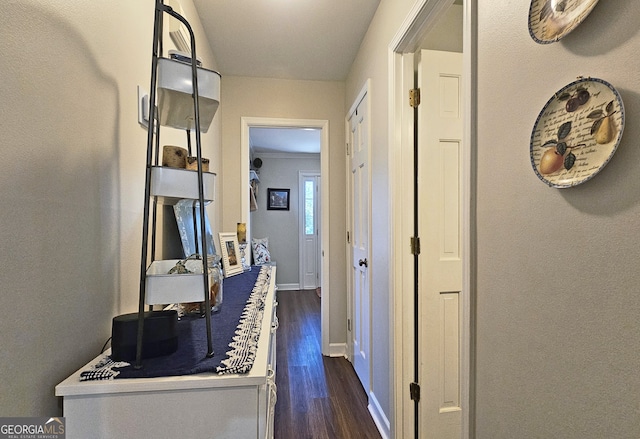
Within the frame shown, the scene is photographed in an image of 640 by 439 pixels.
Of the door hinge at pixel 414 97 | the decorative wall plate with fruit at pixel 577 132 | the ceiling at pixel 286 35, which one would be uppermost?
the ceiling at pixel 286 35

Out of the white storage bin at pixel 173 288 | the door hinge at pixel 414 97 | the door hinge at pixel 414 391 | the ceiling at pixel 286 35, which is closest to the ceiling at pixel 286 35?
the ceiling at pixel 286 35

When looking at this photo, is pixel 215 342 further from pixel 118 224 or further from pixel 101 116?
pixel 101 116

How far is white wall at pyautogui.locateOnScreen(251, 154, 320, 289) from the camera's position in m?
5.61

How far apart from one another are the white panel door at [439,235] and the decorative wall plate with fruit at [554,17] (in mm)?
952

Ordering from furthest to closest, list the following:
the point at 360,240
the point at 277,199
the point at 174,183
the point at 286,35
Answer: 1. the point at 277,199
2. the point at 360,240
3. the point at 286,35
4. the point at 174,183

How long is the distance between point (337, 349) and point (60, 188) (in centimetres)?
274

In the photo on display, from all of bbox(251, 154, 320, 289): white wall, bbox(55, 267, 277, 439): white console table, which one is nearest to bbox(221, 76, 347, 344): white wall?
bbox(55, 267, 277, 439): white console table

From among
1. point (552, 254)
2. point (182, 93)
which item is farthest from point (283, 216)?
point (552, 254)

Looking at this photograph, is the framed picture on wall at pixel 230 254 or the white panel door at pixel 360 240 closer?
the framed picture on wall at pixel 230 254

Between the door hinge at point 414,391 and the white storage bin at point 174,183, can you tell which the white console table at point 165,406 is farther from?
the door hinge at point 414,391

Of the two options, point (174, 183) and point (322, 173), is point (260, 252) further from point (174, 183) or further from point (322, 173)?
point (174, 183)

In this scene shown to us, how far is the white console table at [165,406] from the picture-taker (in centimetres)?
67

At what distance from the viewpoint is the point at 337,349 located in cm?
301

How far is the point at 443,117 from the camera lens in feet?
5.59
